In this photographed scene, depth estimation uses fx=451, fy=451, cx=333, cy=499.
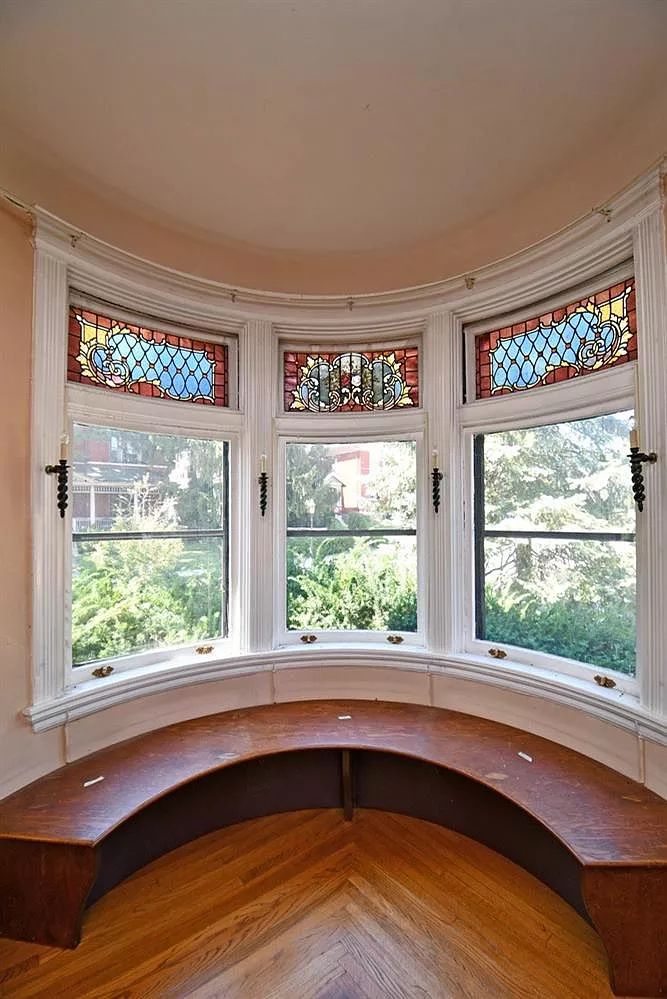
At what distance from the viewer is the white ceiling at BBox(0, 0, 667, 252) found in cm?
125

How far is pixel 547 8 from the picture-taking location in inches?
48.2

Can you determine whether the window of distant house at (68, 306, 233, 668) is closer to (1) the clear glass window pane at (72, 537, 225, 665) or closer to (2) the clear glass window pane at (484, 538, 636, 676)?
(1) the clear glass window pane at (72, 537, 225, 665)

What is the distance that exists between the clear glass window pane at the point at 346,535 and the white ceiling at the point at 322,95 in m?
1.18

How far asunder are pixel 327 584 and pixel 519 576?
3.21 ft

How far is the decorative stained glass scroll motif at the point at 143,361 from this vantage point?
197cm

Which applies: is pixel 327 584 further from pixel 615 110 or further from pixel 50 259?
pixel 615 110

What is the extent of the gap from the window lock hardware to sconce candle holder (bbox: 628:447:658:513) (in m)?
2.28

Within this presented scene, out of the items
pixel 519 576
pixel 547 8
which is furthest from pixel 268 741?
pixel 547 8

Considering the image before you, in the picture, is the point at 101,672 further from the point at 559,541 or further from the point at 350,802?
the point at 559,541

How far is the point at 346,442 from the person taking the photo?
246 centimetres

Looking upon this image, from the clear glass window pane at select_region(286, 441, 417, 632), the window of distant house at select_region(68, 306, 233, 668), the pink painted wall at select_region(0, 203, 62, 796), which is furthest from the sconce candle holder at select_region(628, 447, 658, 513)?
the pink painted wall at select_region(0, 203, 62, 796)

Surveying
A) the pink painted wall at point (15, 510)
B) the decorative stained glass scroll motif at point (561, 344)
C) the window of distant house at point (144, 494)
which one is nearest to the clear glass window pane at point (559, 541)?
the decorative stained glass scroll motif at point (561, 344)

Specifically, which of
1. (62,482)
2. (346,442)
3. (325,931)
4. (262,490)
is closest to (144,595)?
(62,482)

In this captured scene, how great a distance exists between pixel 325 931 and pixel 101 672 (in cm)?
130
